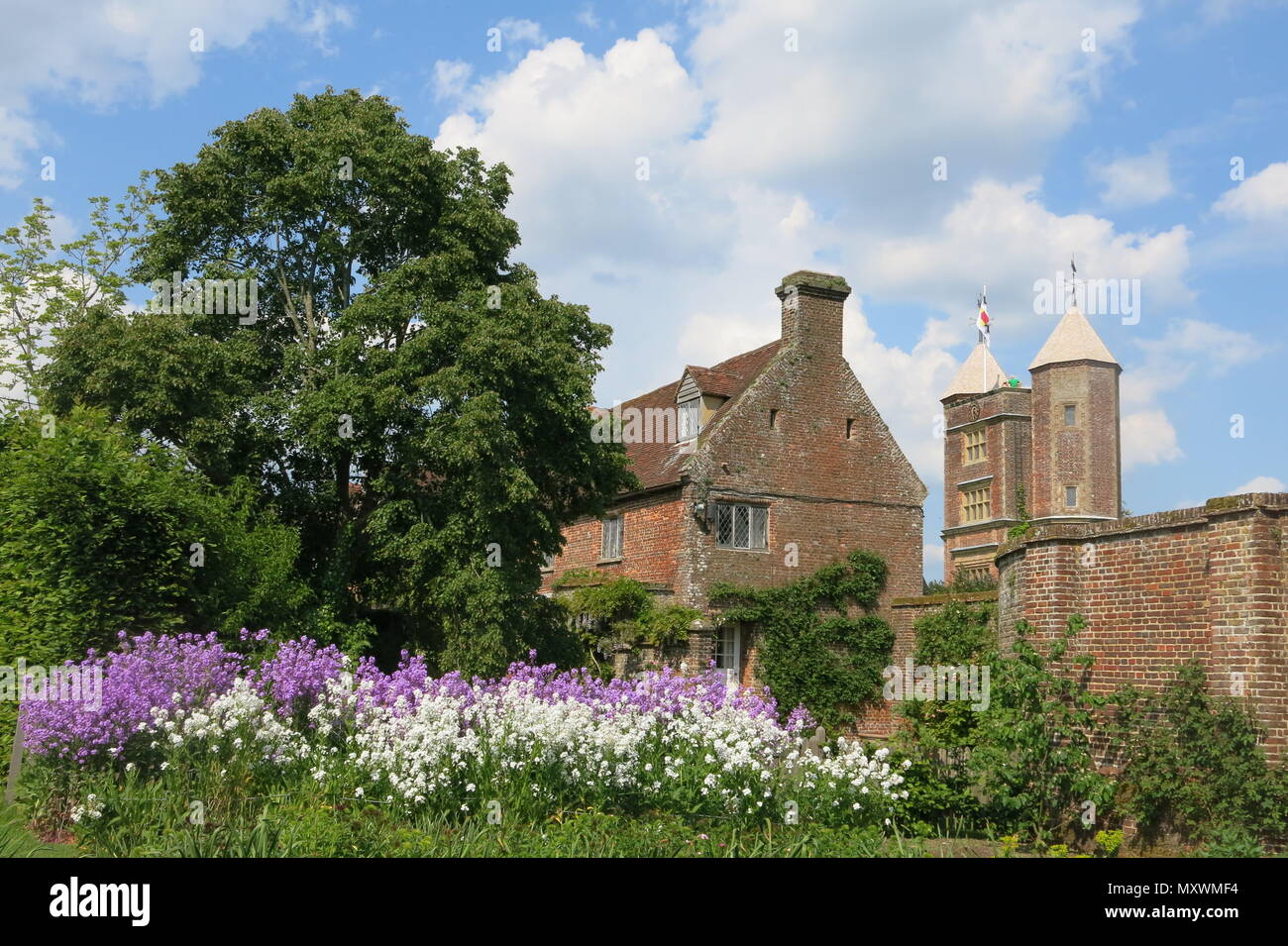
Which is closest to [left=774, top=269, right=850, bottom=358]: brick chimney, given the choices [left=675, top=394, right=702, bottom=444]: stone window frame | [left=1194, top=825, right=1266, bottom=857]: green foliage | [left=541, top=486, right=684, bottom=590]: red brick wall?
[left=675, top=394, right=702, bottom=444]: stone window frame

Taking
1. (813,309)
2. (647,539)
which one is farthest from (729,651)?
(813,309)

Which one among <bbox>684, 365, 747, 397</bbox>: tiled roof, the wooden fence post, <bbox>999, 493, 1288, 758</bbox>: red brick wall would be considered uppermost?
<bbox>684, 365, 747, 397</bbox>: tiled roof

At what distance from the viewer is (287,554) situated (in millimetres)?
16172

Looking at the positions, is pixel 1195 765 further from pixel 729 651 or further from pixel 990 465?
pixel 990 465

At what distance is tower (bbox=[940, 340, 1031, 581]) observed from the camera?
6153 centimetres

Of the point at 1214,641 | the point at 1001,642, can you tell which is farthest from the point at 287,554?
the point at 1214,641

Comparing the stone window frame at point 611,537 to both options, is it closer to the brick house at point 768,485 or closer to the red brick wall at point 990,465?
the brick house at point 768,485

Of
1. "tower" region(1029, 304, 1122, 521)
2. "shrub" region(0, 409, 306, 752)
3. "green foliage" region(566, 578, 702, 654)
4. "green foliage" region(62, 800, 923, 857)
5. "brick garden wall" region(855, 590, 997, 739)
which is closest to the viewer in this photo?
"green foliage" region(62, 800, 923, 857)

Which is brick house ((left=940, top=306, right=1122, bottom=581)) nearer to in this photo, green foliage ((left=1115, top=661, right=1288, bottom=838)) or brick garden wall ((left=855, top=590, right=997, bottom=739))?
brick garden wall ((left=855, top=590, right=997, bottom=739))

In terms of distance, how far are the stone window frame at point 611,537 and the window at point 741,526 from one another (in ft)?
9.88

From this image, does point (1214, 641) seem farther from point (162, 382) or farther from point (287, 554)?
point (162, 382)

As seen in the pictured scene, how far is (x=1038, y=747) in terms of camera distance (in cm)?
1054

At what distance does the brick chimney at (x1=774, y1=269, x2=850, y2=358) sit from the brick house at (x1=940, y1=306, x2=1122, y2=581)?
31.2m

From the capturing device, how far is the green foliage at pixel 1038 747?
10.5 metres
